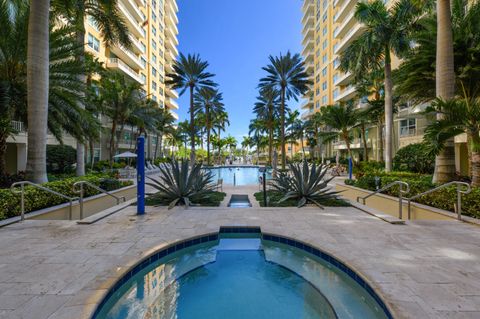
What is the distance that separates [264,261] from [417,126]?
2734cm

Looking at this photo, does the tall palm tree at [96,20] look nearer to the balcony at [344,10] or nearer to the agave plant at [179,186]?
the agave plant at [179,186]

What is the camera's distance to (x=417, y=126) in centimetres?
2516

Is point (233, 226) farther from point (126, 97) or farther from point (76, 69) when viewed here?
point (126, 97)

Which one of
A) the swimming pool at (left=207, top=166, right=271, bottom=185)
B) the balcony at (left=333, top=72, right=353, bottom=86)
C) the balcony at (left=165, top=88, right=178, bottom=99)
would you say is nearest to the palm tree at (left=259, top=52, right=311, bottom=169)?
the swimming pool at (left=207, top=166, right=271, bottom=185)

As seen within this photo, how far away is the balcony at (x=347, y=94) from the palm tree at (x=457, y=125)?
31.1 metres

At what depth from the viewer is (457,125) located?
763cm

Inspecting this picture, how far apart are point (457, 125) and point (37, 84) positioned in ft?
45.4

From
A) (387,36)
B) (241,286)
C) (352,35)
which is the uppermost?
(352,35)

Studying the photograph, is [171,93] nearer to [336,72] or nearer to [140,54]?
[140,54]

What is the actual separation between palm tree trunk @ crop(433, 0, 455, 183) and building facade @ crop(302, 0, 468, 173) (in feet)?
36.4

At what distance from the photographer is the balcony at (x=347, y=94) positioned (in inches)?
1482

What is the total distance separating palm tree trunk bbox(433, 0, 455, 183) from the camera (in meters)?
9.08

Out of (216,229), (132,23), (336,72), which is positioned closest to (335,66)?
(336,72)

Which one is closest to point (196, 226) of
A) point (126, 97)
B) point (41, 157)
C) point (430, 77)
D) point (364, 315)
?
point (364, 315)
